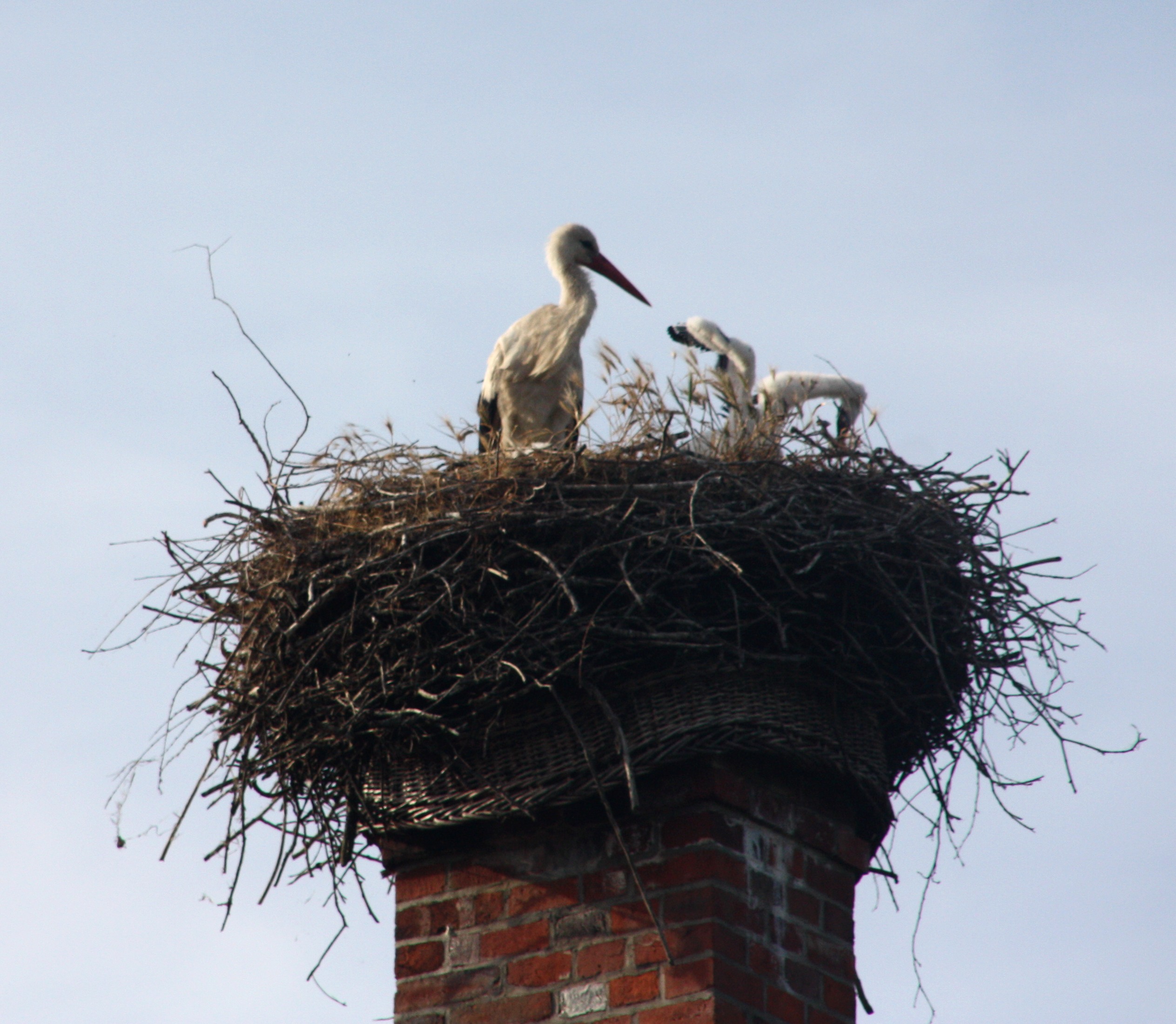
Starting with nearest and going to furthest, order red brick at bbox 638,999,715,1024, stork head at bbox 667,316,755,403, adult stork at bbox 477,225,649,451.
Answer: red brick at bbox 638,999,715,1024, adult stork at bbox 477,225,649,451, stork head at bbox 667,316,755,403

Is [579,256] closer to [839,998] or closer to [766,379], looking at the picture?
[766,379]

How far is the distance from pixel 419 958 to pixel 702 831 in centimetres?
80

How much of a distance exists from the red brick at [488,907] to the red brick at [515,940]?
0.04m

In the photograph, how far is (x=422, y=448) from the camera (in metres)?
5.01

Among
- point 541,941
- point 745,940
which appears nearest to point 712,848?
point 745,940

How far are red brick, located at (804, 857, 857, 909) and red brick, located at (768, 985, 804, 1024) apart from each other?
333 millimetres

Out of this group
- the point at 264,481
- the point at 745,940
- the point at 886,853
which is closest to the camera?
the point at 745,940

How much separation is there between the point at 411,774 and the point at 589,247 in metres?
3.43

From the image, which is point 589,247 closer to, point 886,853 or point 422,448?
point 422,448

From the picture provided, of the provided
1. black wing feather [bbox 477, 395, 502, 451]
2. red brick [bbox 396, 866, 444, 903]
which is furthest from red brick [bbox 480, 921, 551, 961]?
black wing feather [bbox 477, 395, 502, 451]

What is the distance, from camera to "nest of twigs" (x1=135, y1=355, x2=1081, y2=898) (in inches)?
166

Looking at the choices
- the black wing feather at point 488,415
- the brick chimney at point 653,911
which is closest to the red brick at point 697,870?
the brick chimney at point 653,911

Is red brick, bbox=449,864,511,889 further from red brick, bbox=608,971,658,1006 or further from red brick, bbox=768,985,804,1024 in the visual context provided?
red brick, bbox=768,985,804,1024

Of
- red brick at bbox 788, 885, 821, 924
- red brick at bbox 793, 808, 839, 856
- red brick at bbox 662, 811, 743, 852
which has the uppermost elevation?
red brick at bbox 793, 808, 839, 856
